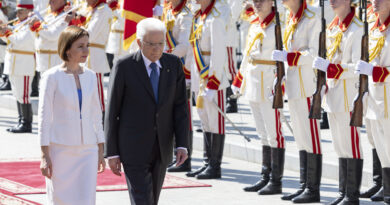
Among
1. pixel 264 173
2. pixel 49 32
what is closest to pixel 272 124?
pixel 264 173

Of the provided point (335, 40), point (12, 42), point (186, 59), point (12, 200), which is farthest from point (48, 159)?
point (12, 42)

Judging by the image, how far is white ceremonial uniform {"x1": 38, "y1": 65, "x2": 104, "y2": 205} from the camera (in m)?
6.60

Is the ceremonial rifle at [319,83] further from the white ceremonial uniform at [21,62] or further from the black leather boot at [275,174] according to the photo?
the white ceremonial uniform at [21,62]

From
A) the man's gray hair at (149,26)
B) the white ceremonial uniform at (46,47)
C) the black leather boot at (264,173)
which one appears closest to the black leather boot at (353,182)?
the black leather boot at (264,173)

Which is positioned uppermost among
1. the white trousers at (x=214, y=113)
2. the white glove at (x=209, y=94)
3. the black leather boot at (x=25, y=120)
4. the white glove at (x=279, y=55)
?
the white glove at (x=279, y=55)

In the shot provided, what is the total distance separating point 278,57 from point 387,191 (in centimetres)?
146

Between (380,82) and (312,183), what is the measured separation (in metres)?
1.21

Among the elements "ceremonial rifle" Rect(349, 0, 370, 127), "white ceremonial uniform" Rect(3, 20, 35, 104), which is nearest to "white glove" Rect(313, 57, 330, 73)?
"ceremonial rifle" Rect(349, 0, 370, 127)

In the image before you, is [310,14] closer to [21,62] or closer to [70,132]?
[70,132]

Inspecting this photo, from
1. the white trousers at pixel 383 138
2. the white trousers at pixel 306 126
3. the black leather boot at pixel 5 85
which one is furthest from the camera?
the black leather boot at pixel 5 85

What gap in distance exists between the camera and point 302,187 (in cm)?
902

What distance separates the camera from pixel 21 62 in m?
13.7

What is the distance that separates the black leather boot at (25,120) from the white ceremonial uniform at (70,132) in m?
7.19

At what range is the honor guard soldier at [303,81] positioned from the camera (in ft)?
28.7
